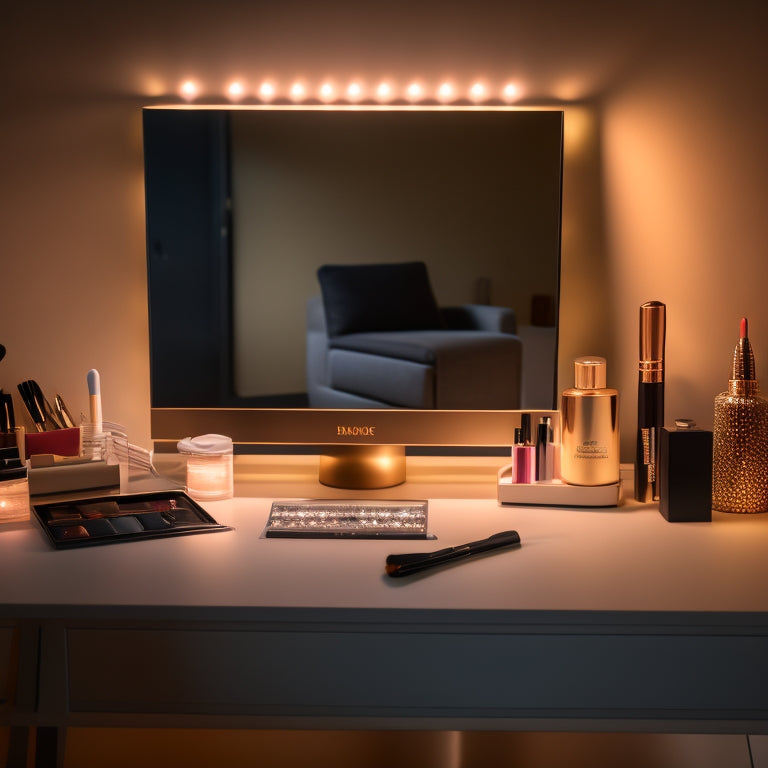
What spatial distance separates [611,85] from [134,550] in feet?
3.51

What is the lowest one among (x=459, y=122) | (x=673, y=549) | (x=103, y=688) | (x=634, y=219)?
(x=103, y=688)

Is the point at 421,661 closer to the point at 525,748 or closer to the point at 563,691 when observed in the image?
the point at 563,691

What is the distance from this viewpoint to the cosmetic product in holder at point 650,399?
4.32 feet

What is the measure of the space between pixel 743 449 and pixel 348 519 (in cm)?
60

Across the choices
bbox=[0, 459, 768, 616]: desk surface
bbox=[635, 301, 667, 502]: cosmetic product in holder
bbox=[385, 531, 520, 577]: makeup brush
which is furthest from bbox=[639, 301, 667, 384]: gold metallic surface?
bbox=[385, 531, 520, 577]: makeup brush

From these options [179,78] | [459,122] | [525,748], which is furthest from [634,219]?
[525,748]

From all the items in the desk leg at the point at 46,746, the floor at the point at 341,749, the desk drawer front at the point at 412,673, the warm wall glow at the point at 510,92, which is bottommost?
the floor at the point at 341,749

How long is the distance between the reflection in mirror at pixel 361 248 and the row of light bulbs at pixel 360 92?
6 centimetres

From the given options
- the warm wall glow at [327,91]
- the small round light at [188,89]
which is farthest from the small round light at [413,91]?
the small round light at [188,89]

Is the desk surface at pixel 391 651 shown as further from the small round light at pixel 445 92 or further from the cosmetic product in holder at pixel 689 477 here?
the small round light at pixel 445 92

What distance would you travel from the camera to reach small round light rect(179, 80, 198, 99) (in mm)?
1461

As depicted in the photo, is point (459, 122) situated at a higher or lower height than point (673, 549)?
higher

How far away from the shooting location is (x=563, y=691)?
934 millimetres

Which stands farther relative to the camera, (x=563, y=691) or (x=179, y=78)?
(x=179, y=78)
